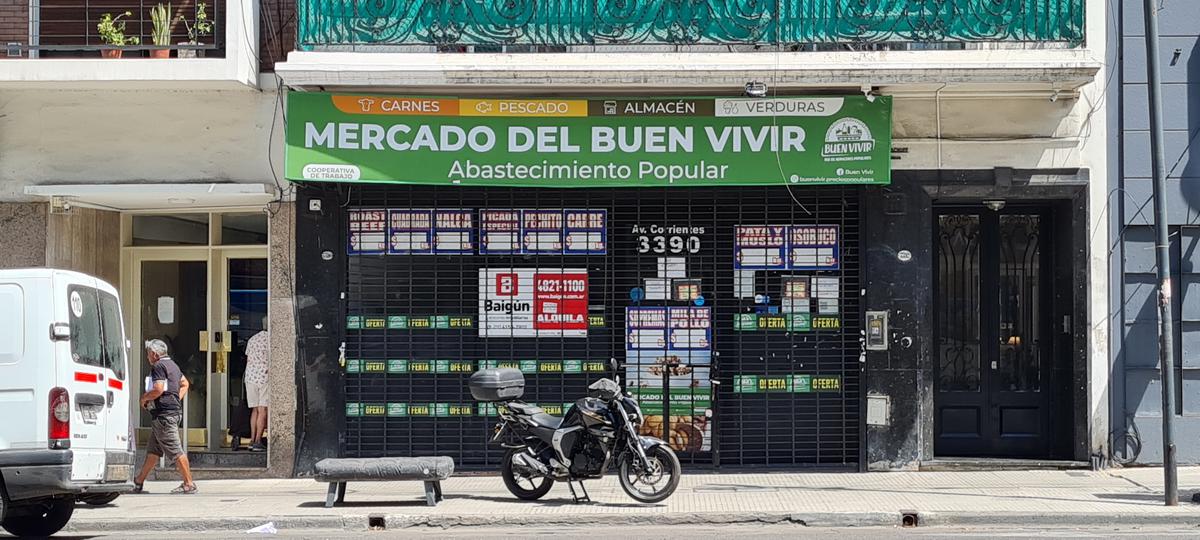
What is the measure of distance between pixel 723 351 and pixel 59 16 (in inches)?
325

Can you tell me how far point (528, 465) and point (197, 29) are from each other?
6089 mm

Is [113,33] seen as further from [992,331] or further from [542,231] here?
[992,331]

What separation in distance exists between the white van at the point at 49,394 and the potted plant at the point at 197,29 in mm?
4215

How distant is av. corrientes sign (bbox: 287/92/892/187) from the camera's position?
499 inches

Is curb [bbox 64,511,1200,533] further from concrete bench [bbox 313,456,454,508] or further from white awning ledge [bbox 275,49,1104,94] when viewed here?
white awning ledge [bbox 275,49,1104,94]

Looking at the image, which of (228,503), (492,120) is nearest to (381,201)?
(492,120)

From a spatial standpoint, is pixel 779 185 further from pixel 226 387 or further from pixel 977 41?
pixel 226 387

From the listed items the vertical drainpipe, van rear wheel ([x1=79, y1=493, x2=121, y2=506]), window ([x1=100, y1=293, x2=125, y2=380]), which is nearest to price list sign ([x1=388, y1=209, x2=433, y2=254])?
window ([x1=100, y1=293, x2=125, y2=380])

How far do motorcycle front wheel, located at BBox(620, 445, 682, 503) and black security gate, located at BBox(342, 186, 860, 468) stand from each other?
7.45ft

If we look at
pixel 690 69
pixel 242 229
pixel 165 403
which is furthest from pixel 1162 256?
pixel 242 229

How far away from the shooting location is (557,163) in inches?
504

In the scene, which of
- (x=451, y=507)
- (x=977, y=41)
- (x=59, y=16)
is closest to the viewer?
(x=451, y=507)

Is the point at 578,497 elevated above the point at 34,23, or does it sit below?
below

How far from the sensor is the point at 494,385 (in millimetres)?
11422
